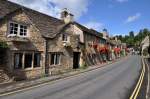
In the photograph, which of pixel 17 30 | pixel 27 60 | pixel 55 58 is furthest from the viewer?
pixel 55 58

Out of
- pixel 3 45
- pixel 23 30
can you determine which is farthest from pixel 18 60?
pixel 23 30

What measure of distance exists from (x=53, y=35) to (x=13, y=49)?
28.2ft

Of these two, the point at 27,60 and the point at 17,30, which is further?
the point at 27,60

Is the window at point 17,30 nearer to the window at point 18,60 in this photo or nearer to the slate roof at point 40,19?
the slate roof at point 40,19

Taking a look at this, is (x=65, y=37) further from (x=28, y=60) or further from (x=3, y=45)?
(x=3, y=45)

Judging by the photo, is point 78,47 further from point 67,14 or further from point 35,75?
point 35,75

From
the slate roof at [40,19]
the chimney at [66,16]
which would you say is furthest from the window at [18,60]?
the chimney at [66,16]

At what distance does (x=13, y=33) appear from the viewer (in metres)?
22.2

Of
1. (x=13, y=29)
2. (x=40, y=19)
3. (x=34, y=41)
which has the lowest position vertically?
(x=34, y=41)

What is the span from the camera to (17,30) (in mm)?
22609

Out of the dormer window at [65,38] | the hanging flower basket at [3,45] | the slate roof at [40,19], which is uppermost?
the slate roof at [40,19]

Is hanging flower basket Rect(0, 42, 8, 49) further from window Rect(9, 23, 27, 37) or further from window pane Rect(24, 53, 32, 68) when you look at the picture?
window pane Rect(24, 53, 32, 68)

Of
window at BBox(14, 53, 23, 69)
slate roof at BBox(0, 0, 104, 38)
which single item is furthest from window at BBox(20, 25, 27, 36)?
window at BBox(14, 53, 23, 69)

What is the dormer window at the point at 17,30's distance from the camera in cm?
2185
